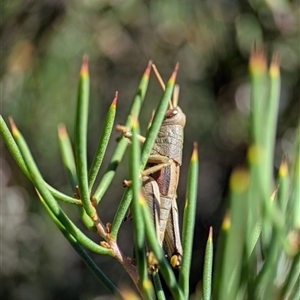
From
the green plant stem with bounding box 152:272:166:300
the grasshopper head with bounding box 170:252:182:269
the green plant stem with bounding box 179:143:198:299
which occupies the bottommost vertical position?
the grasshopper head with bounding box 170:252:182:269

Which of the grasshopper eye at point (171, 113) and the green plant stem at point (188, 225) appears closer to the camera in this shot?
the green plant stem at point (188, 225)

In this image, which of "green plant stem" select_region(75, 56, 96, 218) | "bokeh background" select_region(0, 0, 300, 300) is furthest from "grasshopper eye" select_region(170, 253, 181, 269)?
"bokeh background" select_region(0, 0, 300, 300)

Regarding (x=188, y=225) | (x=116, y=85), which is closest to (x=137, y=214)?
(x=188, y=225)

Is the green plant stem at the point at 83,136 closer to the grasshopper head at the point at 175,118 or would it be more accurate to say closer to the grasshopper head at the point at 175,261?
the grasshopper head at the point at 175,261

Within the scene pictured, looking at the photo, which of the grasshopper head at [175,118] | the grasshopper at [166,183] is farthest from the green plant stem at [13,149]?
the grasshopper head at [175,118]

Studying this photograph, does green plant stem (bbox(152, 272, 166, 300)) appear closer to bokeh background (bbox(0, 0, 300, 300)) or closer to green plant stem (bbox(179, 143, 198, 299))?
green plant stem (bbox(179, 143, 198, 299))

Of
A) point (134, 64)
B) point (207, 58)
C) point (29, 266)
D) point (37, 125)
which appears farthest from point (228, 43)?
point (29, 266)

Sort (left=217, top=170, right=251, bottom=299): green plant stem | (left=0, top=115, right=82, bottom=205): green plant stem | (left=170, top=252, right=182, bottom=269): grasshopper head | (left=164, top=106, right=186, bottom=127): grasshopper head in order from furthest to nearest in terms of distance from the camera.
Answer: (left=164, top=106, right=186, bottom=127): grasshopper head
(left=170, top=252, right=182, bottom=269): grasshopper head
(left=0, top=115, right=82, bottom=205): green plant stem
(left=217, top=170, right=251, bottom=299): green plant stem
